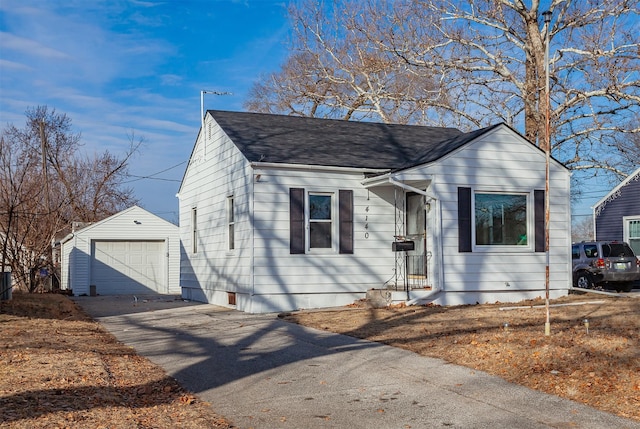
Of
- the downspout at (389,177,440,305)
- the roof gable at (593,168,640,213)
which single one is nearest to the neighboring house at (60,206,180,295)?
the downspout at (389,177,440,305)

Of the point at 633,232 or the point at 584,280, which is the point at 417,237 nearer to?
the point at 584,280

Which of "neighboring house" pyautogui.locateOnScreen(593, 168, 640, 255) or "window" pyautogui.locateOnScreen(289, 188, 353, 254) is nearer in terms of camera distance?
"window" pyautogui.locateOnScreen(289, 188, 353, 254)

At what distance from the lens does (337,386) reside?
760 cm

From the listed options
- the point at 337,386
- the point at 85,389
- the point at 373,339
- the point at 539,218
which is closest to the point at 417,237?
the point at 539,218

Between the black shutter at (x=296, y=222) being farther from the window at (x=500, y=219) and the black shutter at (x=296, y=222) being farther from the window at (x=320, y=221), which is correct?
the window at (x=500, y=219)

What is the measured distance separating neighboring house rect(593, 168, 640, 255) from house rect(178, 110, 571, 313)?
34.8ft

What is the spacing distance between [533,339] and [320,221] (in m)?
7.64

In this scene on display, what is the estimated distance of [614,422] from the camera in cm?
588

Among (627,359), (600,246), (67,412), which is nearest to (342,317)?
(627,359)

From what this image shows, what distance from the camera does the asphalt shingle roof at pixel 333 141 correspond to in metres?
16.2

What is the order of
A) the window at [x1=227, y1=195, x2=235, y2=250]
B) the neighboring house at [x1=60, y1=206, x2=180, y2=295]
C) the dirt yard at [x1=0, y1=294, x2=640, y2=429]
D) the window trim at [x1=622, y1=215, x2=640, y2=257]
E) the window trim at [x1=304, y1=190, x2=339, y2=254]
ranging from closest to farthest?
the dirt yard at [x1=0, y1=294, x2=640, y2=429], the window trim at [x1=304, y1=190, x2=339, y2=254], the window at [x1=227, y1=195, x2=235, y2=250], the window trim at [x1=622, y1=215, x2=640, y2=257], the neighboring house at [x1=60, y1=206, x2=180, y2=295]

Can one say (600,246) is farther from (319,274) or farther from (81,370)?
(81,370)

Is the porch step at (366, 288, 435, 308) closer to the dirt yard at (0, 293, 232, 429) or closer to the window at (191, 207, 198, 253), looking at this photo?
the dirt yard at (0, 293, 232, 429)

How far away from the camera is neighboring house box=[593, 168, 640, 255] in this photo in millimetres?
25953
